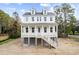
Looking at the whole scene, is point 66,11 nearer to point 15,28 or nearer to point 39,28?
point 39,28

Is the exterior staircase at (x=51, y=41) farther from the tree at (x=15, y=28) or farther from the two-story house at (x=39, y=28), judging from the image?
the tree at (x=15, y=28)

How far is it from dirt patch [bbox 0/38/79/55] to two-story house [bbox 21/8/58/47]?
0.19 ft

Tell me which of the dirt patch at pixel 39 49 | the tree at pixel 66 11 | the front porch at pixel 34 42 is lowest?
the dirt patch at pixel 39 49

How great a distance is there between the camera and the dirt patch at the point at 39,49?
367cm

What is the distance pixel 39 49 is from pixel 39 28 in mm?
235

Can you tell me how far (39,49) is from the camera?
3.69 m

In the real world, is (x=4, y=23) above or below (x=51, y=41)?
above

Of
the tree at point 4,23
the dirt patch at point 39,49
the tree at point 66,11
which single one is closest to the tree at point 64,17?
the tree at point 66,11

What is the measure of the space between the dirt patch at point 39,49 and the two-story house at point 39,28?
0.06 metres

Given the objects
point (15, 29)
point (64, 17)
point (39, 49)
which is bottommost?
point (39, 49)

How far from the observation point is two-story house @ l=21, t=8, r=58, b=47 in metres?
3.66

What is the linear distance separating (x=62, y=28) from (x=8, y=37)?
61 cm

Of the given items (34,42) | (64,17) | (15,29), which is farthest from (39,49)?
(64,17)
